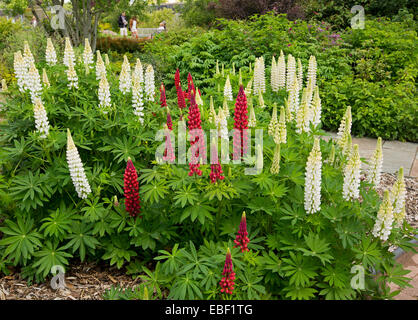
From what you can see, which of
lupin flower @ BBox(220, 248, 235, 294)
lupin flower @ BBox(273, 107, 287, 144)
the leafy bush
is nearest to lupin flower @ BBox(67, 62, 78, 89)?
the leafy bush

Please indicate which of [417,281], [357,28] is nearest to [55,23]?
[357,28]

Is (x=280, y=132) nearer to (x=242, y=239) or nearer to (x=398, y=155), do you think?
(x=242, y=239)

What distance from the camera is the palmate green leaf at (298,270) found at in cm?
285

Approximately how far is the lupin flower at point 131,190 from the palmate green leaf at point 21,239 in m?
0.78

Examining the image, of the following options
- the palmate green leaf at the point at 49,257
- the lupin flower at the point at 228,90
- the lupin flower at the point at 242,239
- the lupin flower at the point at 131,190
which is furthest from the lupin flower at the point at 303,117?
the palmate green leaf at the point at 49,257

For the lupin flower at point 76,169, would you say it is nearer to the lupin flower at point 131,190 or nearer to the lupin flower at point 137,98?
the lupin flower at point 131,190

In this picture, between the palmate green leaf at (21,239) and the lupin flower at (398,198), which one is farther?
the palmate green leaf at (21,239)

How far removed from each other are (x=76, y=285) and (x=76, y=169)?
110cm

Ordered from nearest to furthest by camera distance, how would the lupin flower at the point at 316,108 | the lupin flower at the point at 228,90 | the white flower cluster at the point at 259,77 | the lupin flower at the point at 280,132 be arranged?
the lupin flower at the point at 280,132
the lupin flower at the point at 316,108
the lupin flower at the point at 228,90
the white flower cluster at the point at 259,77

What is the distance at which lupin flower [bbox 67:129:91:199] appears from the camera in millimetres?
3164

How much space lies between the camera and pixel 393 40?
32.1 ft

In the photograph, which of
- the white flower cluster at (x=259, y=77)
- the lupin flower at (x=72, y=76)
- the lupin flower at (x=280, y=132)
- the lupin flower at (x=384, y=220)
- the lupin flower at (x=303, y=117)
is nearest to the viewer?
the lupin flower at (x=384, y=220)

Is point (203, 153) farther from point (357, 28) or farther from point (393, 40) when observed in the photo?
point (357, 28)
